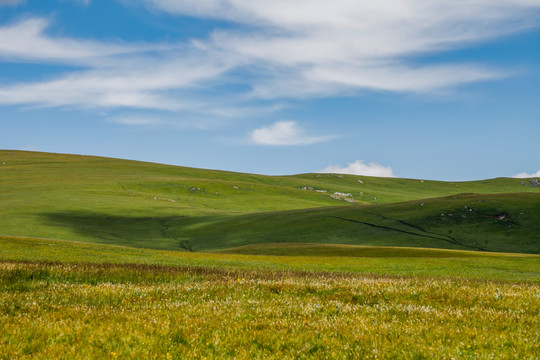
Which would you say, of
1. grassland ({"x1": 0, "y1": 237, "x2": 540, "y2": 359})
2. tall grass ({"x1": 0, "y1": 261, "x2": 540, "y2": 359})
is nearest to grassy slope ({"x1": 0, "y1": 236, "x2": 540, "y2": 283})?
tall grass ({"x1": 0, "y1": 261, "x2": 540, "y2": 359})

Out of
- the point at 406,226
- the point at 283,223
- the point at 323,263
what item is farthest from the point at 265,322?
the point at 283,223

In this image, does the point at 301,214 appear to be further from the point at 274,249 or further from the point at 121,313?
the point at 121,313

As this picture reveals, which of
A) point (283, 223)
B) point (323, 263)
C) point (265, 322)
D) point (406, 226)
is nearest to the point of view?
point (265, 322)

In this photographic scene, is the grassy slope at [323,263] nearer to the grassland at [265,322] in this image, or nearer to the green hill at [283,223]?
the grassland at [265,322]

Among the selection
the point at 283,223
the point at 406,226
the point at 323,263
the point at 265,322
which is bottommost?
the point at 283,223

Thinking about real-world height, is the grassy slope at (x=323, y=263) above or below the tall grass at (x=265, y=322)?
below

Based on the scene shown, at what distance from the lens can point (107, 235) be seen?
11044cm

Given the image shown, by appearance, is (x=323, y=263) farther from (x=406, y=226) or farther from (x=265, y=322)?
(x=406, y=226)

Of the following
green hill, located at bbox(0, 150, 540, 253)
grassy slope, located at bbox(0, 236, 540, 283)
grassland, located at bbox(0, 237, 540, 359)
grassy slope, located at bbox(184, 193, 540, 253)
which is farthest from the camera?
green hill, located at bbox(0, 150, 540, 253)

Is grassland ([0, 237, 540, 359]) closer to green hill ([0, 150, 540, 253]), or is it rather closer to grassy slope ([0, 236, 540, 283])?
grassy slope ([0, 236, 540, 283])

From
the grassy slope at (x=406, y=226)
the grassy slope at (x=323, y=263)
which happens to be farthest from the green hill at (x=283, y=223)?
the grassy slope at (x=323, y=263)

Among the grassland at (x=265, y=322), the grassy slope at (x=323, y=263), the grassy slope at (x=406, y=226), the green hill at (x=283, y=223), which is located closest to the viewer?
the grassland at (x=265, y=322)

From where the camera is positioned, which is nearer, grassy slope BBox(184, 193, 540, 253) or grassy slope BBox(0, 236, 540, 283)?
grassy slope BBox(0, 236, 540, 283)

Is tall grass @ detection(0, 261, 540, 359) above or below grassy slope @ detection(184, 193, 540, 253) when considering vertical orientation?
above
